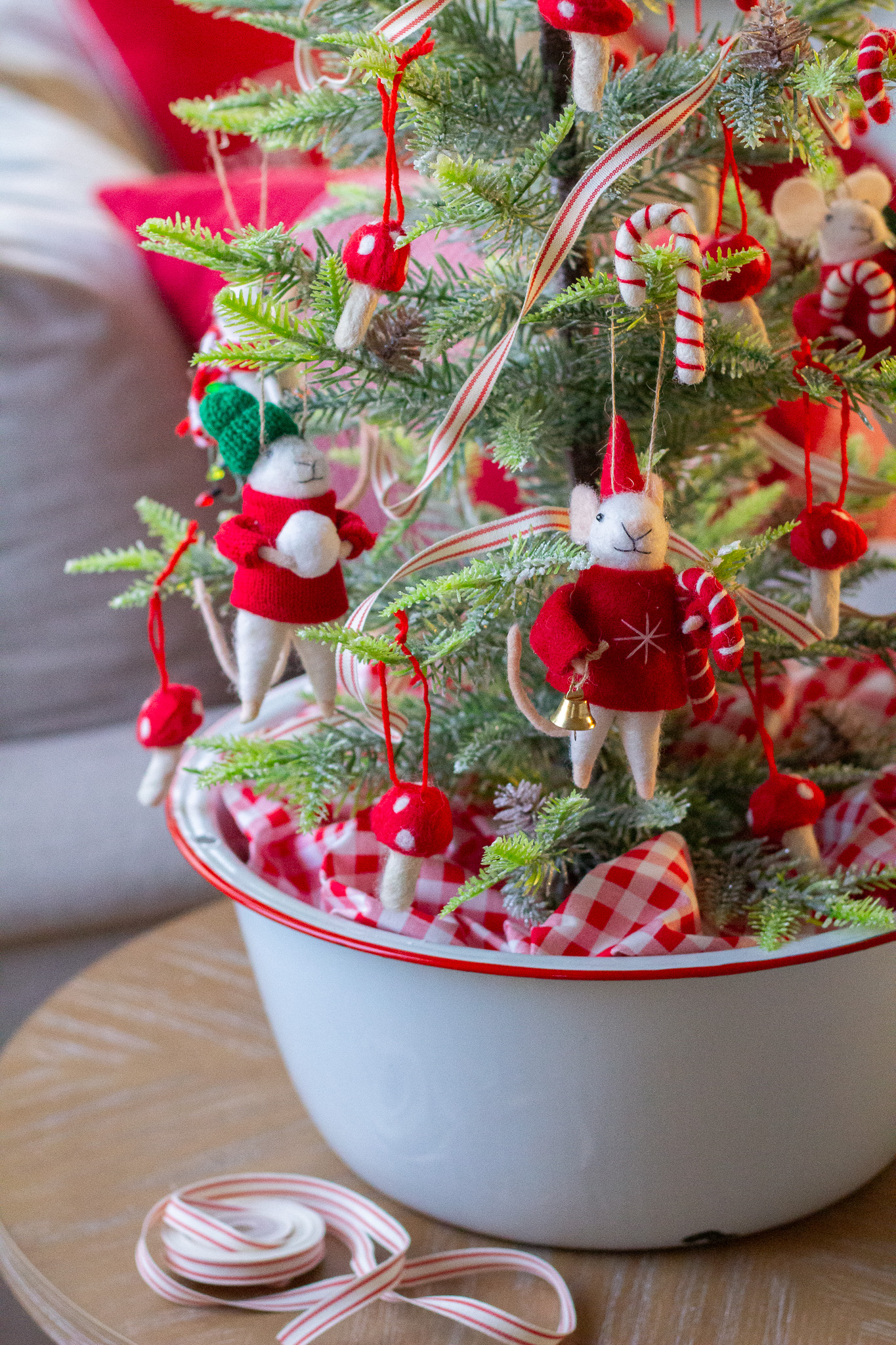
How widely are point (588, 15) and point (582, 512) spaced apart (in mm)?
167

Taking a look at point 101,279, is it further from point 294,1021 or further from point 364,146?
point 294,1021

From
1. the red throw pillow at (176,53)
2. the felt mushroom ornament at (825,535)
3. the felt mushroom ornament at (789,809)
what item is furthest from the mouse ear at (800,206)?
the red throw pillow at (176,53)

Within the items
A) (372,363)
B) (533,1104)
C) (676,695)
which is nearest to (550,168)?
(372,363)

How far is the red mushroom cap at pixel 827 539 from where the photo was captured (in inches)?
18.8

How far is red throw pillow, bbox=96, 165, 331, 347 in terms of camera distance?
1.06 m

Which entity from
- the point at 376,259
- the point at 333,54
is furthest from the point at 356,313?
the point at 333,54

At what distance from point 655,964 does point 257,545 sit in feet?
0.74

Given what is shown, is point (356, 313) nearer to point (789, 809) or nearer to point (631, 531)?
point (631, 531)

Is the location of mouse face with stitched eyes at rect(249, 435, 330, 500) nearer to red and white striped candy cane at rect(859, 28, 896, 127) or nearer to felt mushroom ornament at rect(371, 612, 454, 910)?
felt mushroom ornament at rect(371, 612, 454, 910)

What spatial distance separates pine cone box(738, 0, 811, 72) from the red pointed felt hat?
0.14m

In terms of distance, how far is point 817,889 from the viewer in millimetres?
491

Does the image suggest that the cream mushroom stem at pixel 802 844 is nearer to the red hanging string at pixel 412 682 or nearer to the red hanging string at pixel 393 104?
the red hanging string at pixel 412 682

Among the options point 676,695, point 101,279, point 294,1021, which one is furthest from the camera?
point 101,279

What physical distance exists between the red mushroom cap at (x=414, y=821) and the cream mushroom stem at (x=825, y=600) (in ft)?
0.59
